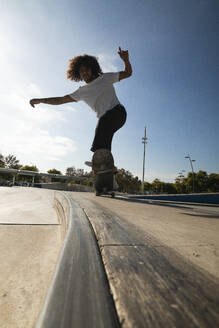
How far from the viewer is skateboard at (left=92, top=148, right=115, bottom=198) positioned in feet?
9.10

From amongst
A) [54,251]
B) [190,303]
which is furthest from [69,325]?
[54,251]

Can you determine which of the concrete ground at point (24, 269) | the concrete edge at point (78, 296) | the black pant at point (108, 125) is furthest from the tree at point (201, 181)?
the concrete edge at point (78, 296)

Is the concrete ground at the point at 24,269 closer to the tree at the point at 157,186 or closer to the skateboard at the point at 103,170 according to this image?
the skateboard at the point at 103,170

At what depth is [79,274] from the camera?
1.10 feet

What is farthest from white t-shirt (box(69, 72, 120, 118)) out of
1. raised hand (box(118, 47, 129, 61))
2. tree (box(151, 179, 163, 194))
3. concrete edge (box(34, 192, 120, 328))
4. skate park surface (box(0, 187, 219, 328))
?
tree (box(151, 179, 163, 194))

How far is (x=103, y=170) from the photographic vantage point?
2.81 meters

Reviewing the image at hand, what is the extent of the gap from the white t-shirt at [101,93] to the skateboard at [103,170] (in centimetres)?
63

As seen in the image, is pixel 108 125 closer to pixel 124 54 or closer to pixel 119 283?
pixel 124 54

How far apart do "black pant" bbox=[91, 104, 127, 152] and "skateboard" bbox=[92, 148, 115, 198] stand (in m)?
0.12

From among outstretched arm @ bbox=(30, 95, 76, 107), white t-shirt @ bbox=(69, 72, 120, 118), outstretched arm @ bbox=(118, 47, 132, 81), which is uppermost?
outstretched arm @ bbox=(118, 47, 132, 81)

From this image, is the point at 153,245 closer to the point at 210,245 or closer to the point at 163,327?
the point at 210,245

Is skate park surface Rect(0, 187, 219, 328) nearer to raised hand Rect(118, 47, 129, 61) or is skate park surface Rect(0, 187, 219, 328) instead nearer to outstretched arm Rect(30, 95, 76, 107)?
outstretched arm Rect(30, 95, 76, 107)

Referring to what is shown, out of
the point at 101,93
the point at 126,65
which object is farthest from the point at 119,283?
the point at 126,65

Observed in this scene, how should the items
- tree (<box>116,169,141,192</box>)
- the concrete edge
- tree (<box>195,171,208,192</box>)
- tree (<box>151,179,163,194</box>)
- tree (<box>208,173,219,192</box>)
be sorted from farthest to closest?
tree (<box>151,179,163,194</box>) < tree (<box>116,169,141,192</box>) < tree (<box>195,171,208,192</box>) < tree (<box>208,173,219,192</box>) < the concrete edge
